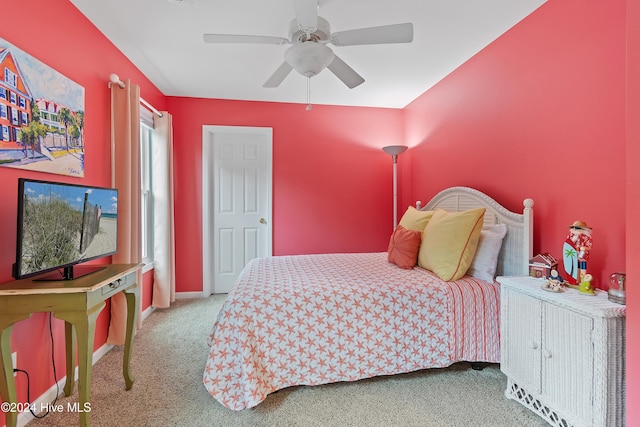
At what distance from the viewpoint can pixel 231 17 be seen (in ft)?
6.77

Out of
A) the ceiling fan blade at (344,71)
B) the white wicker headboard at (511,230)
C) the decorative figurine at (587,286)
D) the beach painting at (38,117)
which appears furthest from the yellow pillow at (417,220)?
the beach painting at (38,117)

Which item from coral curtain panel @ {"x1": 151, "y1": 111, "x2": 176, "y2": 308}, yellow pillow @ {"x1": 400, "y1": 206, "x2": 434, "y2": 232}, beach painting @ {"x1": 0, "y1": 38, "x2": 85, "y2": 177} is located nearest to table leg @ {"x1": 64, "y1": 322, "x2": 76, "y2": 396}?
beach painting @ {"x1": 0, "y1": 38, "x2": 85, "y2": 177}

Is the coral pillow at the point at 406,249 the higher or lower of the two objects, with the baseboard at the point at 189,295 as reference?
higher

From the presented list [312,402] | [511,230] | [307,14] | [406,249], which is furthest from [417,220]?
[307,14]

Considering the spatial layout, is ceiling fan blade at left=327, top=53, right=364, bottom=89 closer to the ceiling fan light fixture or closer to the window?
the ceiling fan light fixture

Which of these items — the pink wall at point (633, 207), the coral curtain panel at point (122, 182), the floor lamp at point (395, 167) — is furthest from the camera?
the floor lamp at point (395, 167)

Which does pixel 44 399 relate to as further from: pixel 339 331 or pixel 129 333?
pixel 339 331

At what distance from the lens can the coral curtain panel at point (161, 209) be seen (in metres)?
3.16

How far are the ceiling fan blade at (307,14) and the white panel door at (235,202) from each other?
2.21 m

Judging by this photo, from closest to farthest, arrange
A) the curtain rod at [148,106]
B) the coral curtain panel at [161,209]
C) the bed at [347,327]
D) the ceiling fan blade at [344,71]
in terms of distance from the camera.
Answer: the bed at [347,327] < the ceiling fan blade at [344,71] < the curtain rod at [148,106] < the coral curtain panel at [161,209]

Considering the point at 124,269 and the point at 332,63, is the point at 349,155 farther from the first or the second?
the point at 124,269

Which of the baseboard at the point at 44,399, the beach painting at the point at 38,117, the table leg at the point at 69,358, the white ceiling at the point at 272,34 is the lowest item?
the baseboard at the point at 44,399

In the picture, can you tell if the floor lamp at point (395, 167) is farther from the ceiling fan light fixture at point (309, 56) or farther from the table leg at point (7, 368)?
the table leg at point (7, 368)

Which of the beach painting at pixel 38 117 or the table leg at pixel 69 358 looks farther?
the table leg at pixel 69 358
